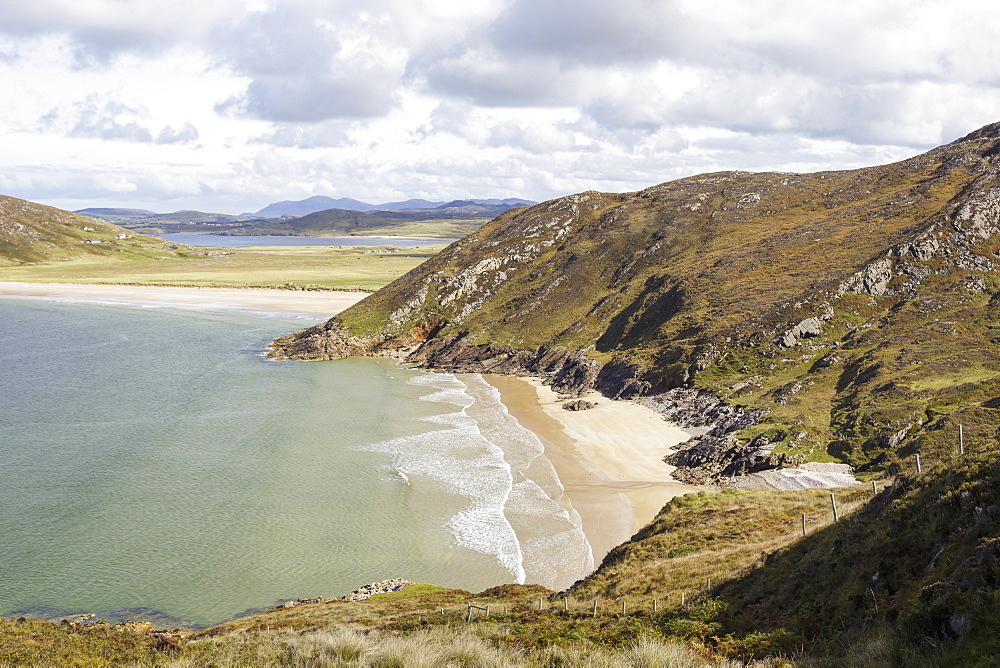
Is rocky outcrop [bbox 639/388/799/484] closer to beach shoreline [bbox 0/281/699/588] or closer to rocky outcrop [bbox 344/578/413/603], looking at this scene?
beach shoreline [bbox 0/281/699/588]

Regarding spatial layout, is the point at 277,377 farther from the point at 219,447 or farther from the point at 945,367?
the point at 945,367

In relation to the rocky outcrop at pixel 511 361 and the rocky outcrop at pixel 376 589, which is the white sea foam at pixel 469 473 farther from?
the rocky outcrop at pixel 511 361

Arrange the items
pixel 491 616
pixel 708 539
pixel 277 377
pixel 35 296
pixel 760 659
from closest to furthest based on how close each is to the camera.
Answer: pixel 760 659, pixel 491 616, pixel 708 539, pixel 277 377, pixel 35 296

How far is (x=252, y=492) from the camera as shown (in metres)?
45.2

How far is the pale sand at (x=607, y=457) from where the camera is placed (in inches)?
1618

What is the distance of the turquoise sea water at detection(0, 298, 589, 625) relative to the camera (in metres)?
33.9

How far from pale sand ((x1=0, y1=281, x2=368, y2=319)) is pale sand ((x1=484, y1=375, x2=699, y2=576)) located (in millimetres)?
85939

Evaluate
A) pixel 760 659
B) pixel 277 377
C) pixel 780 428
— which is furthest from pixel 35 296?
pixel 760 659

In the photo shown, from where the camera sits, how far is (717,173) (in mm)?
134750

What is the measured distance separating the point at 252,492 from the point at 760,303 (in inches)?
2118

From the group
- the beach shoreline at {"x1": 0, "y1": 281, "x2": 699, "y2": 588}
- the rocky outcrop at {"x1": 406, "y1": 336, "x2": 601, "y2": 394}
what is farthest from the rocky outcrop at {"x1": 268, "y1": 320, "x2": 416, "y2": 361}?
the beach shoreline at {"x1": 0, "y1": 281, "x2": 699, "y2": 588}

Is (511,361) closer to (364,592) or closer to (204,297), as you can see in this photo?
(364,592)

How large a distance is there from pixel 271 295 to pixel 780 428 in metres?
149

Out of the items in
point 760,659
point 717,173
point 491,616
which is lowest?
point 491,616
